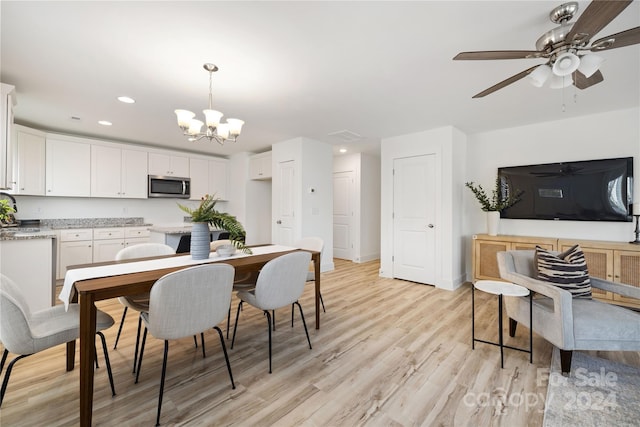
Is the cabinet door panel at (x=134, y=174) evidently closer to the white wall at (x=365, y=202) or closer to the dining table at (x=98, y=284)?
the dining table at (x=98, y=284)

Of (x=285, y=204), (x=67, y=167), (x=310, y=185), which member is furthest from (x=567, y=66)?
(x=67, y=167)

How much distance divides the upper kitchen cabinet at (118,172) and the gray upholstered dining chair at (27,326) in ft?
11.7

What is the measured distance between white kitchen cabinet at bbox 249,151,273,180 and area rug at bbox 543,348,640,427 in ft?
15.6

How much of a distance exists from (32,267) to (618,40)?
4774mm

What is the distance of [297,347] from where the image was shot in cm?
227

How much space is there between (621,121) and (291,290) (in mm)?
4512

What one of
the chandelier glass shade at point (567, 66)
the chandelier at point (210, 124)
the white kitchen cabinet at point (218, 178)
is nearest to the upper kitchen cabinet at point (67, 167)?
the white kitchen cabinet at point (218, 178)

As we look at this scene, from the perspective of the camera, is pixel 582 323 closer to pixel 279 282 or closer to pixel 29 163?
pixel 279 282

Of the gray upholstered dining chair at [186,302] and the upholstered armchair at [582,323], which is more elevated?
the gray upholstered dining chair at [186,302]

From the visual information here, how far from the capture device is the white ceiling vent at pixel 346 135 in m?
4.27

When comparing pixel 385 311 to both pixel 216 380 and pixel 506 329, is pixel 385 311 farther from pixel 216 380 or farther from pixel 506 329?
pixel 216 380

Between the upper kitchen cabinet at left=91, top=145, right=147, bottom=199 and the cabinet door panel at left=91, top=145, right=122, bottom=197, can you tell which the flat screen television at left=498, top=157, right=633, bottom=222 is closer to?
the upper kitchen cabinet at left=91, top=145, right=147, bottom=199

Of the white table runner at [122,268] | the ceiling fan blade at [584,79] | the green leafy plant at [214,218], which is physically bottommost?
the white table runner at [122,268]

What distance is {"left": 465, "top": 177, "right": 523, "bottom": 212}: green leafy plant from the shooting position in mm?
3879
